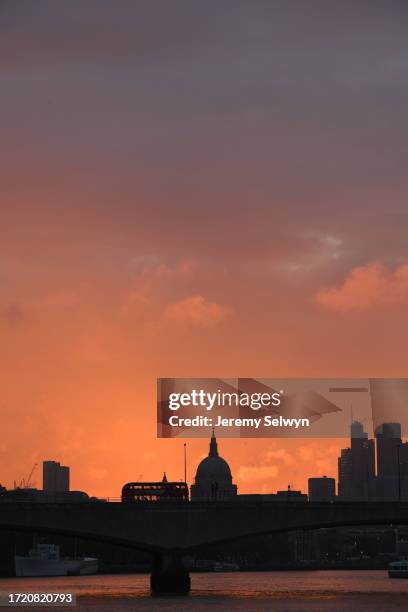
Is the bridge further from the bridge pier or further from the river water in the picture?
the river water

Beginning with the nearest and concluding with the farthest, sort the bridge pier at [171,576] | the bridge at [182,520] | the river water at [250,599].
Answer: the river water at [250,599] → the bridge at [182,520] → the bridge pier at [171,576]

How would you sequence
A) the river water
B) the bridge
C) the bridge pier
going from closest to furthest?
the river water → the bridge → the bridge pier

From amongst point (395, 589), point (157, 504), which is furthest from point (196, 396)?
point (395, 589)

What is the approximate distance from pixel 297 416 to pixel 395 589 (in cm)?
7724

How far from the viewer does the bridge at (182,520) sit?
149 meters

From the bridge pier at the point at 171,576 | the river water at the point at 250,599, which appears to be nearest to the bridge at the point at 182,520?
the bridge pier at the point at 171,576

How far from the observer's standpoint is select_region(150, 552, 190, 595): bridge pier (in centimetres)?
15262

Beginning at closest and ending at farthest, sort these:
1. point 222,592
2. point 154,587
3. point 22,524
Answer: point 22,524 → point 154,587 → point 222,592

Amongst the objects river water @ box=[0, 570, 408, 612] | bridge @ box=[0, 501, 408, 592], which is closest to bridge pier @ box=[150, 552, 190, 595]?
bridge @ box=[0, 501, 408, 592]

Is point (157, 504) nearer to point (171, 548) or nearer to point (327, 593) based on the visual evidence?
point (171, 548)

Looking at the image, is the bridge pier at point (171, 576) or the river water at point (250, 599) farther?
the bridge pier at point (171, 576)

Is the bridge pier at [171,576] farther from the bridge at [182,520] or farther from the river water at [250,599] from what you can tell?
the river water at [250,599]

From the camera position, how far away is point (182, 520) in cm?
15200

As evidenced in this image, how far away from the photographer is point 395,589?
181 metres
